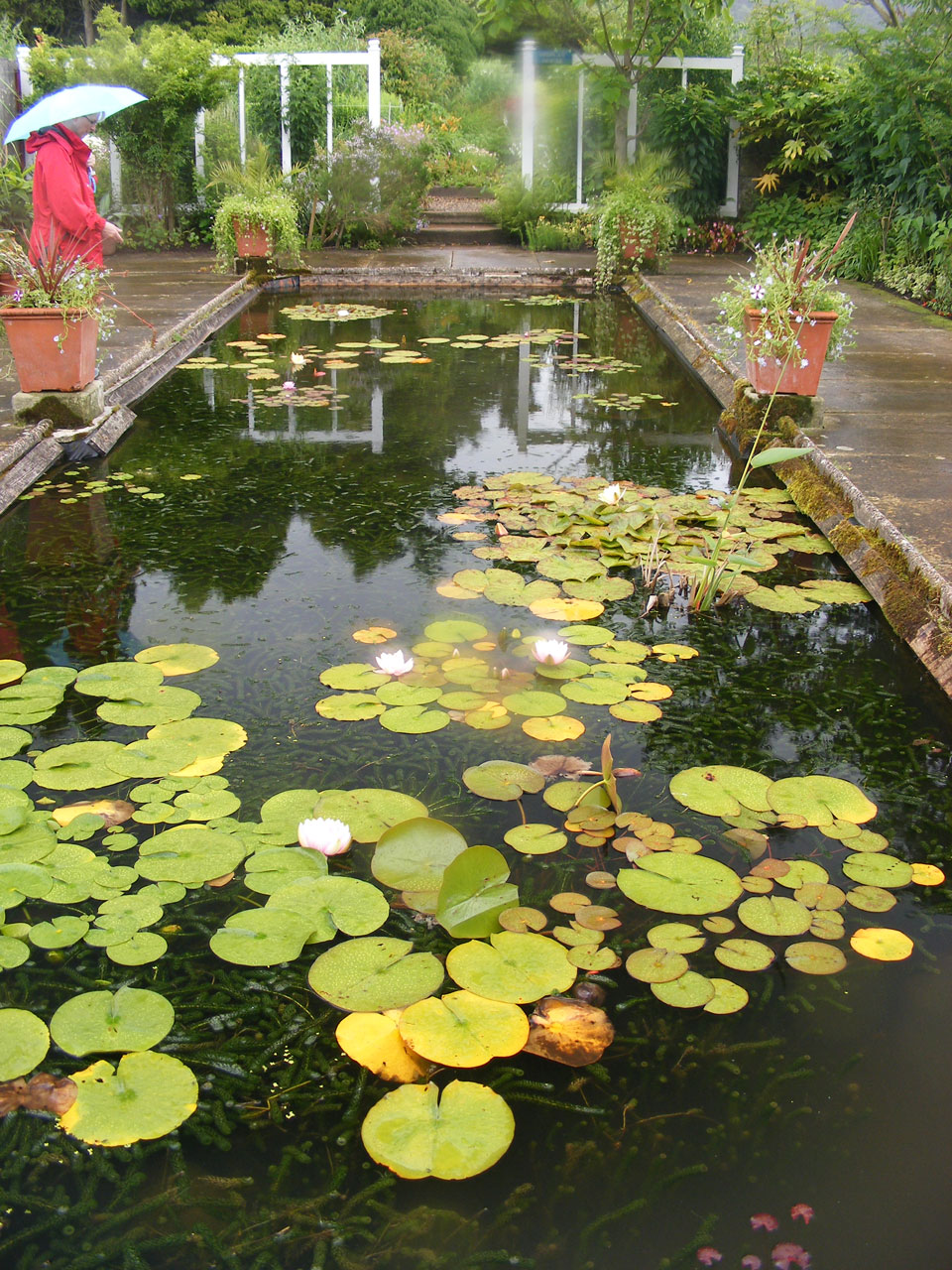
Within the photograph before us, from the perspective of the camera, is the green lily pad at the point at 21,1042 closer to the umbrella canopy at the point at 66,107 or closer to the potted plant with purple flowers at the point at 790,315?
the potted plant with purple flowers at the point at 790,315

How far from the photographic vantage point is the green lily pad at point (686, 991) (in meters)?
1.68

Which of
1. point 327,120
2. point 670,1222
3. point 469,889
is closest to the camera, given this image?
point 670,1222

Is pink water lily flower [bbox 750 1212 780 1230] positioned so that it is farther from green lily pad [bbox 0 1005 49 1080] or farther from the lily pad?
green lily pad [bbox 0 1005 49 1080]

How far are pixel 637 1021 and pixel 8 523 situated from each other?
317 centimetres

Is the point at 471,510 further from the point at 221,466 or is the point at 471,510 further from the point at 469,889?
the point at 469,889

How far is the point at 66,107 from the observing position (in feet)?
16.8

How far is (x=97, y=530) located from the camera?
152 inches

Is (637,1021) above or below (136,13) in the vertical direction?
below

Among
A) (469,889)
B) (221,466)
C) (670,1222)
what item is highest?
(221,466)

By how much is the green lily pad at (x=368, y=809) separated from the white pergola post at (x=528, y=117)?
12079 millimetres

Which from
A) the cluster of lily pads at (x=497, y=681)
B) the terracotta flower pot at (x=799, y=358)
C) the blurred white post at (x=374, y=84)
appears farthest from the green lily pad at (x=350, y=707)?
the blurred white post at (x=374, y=84)

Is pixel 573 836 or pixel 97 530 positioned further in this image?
pixel 97 530

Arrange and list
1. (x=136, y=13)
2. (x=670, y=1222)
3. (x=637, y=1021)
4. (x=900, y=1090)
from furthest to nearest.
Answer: (x=136, y=13) < (x=637, y=1021) < (x=900, y=1090) < (x=670, y=1222)

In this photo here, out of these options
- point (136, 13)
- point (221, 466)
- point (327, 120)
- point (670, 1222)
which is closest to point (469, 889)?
point (670, 1222)
